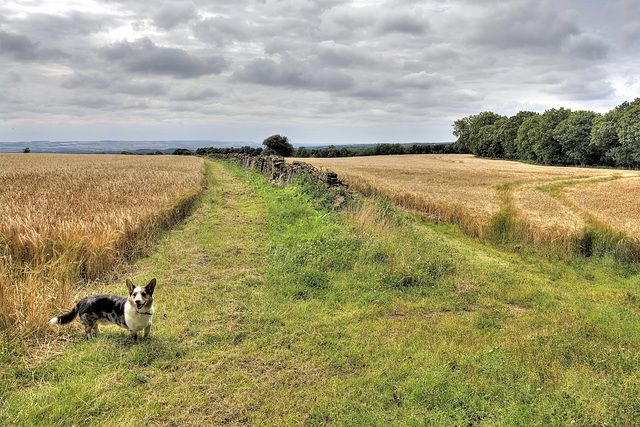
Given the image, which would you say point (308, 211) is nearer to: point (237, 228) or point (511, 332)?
point (237, 228)

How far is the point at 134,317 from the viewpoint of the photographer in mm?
4594

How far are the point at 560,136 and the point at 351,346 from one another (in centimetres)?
7074

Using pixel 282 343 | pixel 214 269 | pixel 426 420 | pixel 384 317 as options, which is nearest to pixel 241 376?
pixel 282 343

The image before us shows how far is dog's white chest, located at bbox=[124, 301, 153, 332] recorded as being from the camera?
4.57m

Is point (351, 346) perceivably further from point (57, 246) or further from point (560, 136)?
point (560, 136)

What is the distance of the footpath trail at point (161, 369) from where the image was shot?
3637 millimetres

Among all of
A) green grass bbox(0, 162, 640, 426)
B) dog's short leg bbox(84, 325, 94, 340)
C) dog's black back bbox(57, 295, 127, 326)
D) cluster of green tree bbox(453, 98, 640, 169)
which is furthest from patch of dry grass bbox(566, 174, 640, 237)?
cluster of green tree bbox(453, 98, 640, 169)

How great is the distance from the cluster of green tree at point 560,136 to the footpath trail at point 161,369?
5868cm

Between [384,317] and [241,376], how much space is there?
2.78 metres

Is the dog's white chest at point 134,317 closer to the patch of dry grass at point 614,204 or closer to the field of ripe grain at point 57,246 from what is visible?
the field of ripe grain at point 57,246

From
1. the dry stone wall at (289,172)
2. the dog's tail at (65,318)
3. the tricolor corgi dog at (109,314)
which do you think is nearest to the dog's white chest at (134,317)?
the tricolor corgi dog at (109,314)

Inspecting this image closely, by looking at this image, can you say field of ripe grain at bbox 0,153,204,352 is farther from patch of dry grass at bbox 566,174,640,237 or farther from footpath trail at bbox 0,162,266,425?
patch of dry grass at bbox 566,174,640,237

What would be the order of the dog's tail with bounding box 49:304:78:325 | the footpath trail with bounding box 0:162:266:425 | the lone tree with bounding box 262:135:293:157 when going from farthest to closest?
the lone tree with bounding box 262:135:293:157 → the dog's tail with bounding box 49:304:78:325 → the footpath trail with bounding box 0:162:266:425

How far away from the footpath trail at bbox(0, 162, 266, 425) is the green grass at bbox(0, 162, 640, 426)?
0.06 ft
